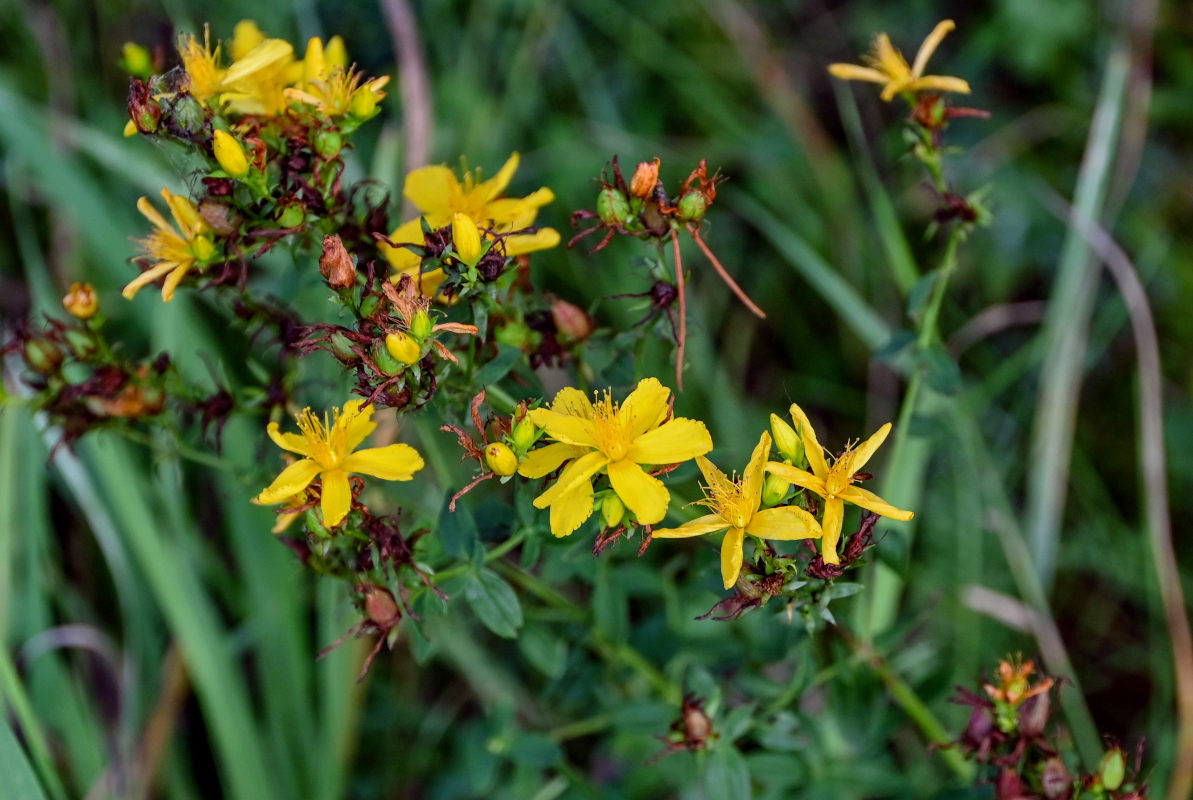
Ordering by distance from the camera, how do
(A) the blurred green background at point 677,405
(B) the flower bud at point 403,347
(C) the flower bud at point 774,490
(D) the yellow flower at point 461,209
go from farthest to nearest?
1. (A) the blurred green background at point 677,405
2. (D) the yellow flower at point 461,209
3. (C) the flower bud at point 774,490
4. (B) the flower bud at point 403,347

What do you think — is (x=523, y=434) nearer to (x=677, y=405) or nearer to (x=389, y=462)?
(x=389, y=462)

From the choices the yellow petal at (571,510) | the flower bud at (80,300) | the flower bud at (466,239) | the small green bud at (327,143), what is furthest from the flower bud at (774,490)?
the flower bud at (80,300)

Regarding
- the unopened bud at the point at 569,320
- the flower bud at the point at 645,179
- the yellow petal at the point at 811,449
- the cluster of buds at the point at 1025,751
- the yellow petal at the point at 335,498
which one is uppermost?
the flower bud at the point at 645,179

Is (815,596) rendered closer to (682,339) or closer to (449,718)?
(682,339)

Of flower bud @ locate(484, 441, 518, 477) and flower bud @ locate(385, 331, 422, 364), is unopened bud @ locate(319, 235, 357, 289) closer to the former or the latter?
flower bud @ locate(385, 331, 422, 364)

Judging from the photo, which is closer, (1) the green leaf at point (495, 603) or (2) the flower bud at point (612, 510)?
(2) the flower bud at point (612, 510)

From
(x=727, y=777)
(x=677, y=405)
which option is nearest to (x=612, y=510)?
(x=727, y=777)

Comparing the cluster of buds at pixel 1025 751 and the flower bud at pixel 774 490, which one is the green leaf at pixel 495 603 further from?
the cluster of buds at pixel 1025 751

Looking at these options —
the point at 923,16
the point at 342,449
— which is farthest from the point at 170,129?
the point at 923,16
